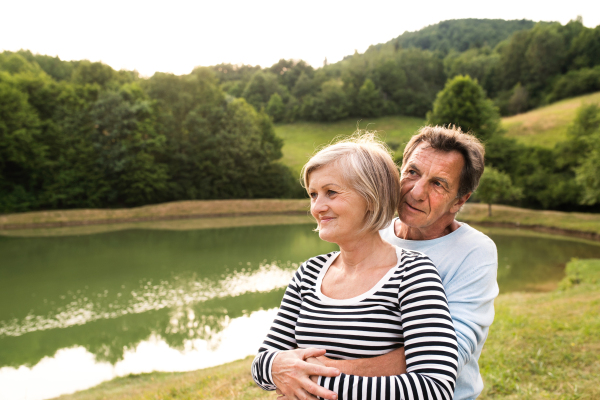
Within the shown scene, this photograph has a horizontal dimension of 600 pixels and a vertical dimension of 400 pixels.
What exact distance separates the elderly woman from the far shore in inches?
837

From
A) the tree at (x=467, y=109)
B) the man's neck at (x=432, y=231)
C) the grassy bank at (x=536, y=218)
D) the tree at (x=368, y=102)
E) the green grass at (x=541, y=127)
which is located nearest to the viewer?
the man's neck at (x=432, y=231)

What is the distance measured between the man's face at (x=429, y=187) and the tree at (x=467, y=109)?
31.1 m

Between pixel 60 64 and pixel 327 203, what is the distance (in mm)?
55849

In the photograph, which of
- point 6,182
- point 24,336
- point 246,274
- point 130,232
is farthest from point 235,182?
point 24,336

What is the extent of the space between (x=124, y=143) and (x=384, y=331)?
31485mm

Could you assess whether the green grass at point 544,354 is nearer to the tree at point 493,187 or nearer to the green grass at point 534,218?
the green grass at point 534,218

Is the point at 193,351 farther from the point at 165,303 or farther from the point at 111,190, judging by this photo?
the point at 111,190

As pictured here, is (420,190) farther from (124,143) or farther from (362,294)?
(124,143)

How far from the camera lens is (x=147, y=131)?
3108 cm

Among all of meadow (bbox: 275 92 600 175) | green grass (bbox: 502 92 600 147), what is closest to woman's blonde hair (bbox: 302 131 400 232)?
meadow (bbox: 275 92 600 175)

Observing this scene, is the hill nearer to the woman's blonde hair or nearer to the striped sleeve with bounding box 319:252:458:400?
the woman's blonde hair

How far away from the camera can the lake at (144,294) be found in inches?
340

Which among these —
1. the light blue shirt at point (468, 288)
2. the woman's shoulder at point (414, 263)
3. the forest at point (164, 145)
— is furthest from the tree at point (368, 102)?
the woman's shoulder at point (414, 263)

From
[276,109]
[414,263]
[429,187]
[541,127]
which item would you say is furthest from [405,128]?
[414,263]
